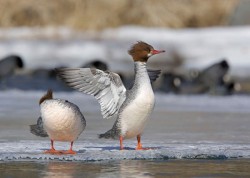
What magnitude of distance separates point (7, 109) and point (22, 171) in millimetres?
5692

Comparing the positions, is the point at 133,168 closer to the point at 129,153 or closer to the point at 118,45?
the point at 129,153

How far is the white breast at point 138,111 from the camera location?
829cm

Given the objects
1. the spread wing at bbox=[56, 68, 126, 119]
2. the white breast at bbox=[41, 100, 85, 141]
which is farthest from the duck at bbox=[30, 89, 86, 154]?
the spread wing at bbox=[56, 68, 126, 119]

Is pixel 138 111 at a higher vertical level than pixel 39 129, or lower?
higher

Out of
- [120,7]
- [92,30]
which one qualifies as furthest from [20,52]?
[120,7]

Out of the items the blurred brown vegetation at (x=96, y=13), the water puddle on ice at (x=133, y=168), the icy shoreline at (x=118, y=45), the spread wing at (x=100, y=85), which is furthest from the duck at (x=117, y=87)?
the blurred brown vegetation at (x=96, y=13)

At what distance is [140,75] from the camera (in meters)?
8.46

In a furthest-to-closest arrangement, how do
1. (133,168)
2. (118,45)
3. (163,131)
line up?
(118,45), (163,131), (133,168)

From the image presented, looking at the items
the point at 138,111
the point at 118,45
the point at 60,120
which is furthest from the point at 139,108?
the point at 118,45

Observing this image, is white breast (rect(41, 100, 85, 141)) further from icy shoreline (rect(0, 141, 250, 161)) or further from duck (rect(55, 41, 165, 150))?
duck (rect(55, 41, 165, 150))

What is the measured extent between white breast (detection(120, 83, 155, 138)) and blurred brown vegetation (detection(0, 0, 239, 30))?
16077 mm

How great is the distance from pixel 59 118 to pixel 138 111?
75cm

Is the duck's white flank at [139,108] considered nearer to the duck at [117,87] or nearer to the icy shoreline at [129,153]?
the duck at [117,87]

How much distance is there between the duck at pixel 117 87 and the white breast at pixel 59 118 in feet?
1.69
